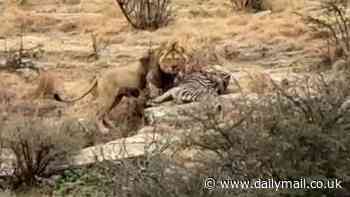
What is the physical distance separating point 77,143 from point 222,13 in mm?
7914

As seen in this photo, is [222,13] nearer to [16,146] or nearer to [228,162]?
[16,146]

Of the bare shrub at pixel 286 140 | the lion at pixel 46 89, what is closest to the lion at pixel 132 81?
the lion at pixel 46 89

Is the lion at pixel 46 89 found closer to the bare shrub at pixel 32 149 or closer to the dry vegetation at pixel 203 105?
the dry vegetation at pixel 203 105

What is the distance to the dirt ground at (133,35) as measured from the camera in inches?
543

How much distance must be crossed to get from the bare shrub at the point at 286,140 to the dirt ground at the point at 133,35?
5356 millimetres

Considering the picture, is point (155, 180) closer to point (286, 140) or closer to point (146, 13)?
point (286, 140)

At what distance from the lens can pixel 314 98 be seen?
676cm

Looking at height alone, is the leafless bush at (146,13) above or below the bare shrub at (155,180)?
below

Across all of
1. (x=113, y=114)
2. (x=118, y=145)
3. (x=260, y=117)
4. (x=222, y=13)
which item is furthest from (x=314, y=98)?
(x=222, y=13)

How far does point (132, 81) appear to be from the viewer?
11586 millimetres

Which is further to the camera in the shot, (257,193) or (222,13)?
(222,13)

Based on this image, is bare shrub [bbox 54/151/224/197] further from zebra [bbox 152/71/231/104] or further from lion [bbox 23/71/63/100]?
lion [bbox 23/71/63/100]

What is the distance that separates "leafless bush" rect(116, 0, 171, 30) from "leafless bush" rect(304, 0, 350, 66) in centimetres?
267

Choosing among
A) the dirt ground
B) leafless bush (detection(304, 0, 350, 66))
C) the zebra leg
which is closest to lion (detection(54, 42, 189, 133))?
the zebra leg
